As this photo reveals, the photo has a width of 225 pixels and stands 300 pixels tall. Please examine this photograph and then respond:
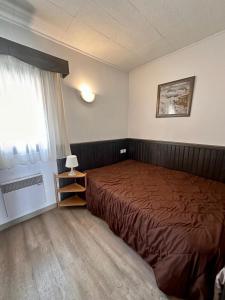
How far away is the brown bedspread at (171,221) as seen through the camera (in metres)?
0.91

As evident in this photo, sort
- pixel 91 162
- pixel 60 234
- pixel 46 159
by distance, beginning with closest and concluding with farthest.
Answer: pixel 60 234
pixel 46 159
pixel 91 162

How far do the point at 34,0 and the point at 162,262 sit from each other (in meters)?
2.61

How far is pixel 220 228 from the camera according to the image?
1.02 meters

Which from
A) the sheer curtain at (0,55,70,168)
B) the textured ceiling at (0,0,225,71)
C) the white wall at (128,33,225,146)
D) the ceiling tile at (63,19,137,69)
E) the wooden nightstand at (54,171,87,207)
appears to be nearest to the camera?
the textured ceiling at (0,0,225,71)

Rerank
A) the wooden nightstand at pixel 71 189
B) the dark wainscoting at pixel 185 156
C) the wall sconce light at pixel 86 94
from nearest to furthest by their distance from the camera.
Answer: the dark wainscoting at pixel 185 156
the wooden nightstand at pixel 71 189
the wall sconce light at pixel 86 94

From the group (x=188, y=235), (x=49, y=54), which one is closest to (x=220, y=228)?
(x=188, y=235)

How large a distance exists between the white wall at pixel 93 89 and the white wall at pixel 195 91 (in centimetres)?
44

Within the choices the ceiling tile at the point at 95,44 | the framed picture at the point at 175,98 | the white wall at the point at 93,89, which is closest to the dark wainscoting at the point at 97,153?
the white wall at the point at 93,89

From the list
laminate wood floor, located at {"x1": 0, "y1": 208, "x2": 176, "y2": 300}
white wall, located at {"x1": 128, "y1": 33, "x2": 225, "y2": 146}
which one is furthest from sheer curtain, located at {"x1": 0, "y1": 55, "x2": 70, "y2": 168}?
white wall, located at {"x1": 128, "y1": 33, "x2": 225, "y2": 146}

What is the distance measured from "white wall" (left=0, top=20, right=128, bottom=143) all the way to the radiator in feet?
2.77

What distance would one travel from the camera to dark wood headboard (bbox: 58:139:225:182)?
1937 millimetres

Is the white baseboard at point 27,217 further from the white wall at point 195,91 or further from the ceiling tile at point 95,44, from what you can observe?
the ceiling tile at point 95,44

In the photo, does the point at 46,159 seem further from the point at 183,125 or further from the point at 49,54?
the point at 183,125

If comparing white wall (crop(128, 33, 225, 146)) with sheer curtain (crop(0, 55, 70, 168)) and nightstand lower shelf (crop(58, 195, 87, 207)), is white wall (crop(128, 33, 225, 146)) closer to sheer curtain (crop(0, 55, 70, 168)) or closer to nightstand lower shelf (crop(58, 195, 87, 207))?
sheer curtain (crop(0, 55, 70, 168))
